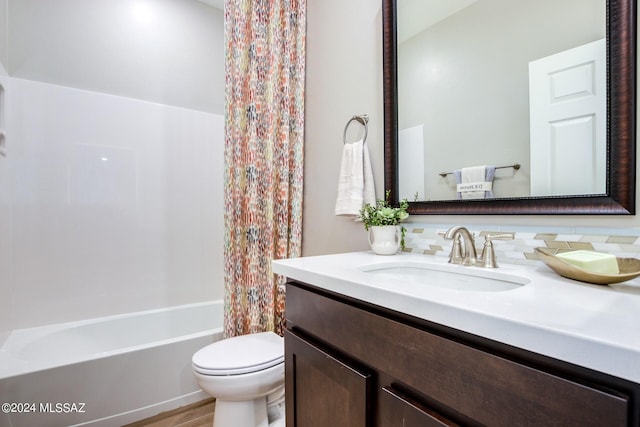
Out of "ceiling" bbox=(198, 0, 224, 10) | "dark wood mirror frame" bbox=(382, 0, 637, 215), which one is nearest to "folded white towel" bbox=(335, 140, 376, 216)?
"dark wood mirror frame" bbox=(382, 0, 637, 215)

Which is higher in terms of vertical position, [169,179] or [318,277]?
[169,179]

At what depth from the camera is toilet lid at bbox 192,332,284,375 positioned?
1.20 metres

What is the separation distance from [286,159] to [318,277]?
1024mm

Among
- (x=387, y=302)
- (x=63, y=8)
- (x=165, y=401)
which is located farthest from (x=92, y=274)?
(x=387, y=302)

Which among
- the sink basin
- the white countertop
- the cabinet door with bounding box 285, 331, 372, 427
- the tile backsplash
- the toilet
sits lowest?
the toilet

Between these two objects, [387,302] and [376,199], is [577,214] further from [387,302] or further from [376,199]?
[376,199]

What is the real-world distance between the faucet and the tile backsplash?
0.07 metres

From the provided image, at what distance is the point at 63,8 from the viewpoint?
1836 mm

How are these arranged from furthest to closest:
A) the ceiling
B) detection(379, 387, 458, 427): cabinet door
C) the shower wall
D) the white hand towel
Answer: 1. the ceiling
2. the shower wall
3. the white hand towel
4. detection(379, 387, 458, 427): cabinet door

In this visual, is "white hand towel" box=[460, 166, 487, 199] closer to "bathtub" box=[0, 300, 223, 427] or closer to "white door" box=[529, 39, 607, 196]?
"white door" box=[529, 39, 607, 196]

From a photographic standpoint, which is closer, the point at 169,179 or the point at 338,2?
the point at 338,2

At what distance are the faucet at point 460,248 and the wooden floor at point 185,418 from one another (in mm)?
1598

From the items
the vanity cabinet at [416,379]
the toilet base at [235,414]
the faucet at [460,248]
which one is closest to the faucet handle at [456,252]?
the faucet at [460,248]

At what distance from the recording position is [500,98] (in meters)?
0.99
